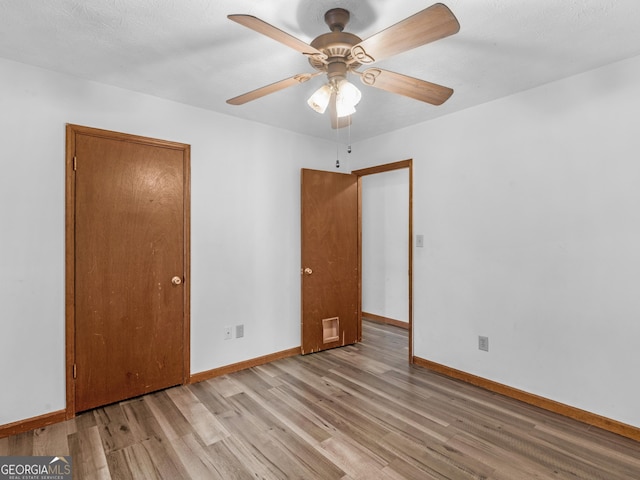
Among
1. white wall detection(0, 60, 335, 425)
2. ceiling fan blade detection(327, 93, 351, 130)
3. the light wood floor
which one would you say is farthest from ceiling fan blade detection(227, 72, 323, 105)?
the light wood floor

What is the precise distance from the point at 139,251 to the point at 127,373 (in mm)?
986

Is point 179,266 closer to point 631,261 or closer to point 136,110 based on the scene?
point 136,110

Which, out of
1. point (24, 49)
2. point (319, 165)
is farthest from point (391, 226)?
point (24, 49)

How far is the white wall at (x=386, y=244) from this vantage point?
4980 millimetres

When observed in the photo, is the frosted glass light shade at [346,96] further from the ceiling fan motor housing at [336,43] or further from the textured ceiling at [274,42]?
the textured ceiling at [274,42]

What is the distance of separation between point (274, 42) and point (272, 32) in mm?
660

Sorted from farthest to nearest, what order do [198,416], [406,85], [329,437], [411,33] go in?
[198,416] → [329,437] → [406,85] → [411,33]

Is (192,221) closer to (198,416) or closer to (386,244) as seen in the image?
(198,416)

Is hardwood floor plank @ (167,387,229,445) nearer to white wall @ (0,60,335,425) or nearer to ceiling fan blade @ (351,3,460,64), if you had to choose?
white wall @ (0,60,335,425)

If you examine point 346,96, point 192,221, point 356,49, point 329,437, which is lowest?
point 329,437

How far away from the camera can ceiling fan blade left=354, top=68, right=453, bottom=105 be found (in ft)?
5.61

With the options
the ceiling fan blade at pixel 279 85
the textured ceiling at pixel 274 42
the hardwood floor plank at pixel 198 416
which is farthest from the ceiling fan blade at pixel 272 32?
the hardwood floor plank at pixel 198 416

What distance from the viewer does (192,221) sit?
9.95 ft

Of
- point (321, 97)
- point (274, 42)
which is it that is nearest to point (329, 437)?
point (321, 97)
